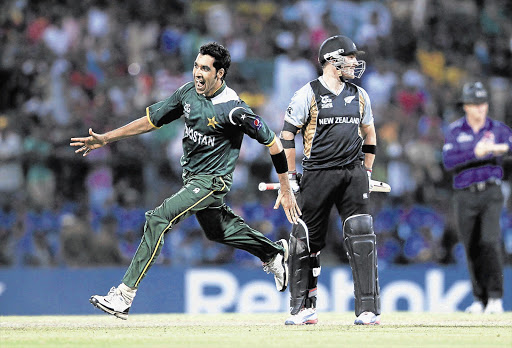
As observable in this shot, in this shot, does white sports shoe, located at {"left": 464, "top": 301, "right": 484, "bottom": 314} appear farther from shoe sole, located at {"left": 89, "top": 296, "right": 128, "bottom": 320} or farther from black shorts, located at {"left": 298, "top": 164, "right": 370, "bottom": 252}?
shoe sole, located at {"left": 89, "top": 296, "right": 128, "bottom": 320}

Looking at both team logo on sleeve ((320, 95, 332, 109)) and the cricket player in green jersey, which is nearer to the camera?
the cricket player in green jersey

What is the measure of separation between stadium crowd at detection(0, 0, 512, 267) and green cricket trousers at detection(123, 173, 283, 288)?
5631 millimetres

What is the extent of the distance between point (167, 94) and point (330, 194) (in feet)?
25.3

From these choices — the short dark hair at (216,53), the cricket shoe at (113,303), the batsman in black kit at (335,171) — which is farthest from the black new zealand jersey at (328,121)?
the cricket shoe at (113,303)

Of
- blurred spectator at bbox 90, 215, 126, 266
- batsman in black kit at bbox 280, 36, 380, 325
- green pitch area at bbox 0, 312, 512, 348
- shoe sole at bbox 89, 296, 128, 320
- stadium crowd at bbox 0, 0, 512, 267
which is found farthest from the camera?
stadium crowd at bbox 0, 0, 512, 267

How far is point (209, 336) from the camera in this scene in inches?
304

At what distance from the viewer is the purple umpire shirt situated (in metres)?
12.1

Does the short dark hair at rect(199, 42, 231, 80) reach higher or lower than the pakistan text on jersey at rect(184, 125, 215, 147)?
higher

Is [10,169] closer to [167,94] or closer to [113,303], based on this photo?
[167,94]

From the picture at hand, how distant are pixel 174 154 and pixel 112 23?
3627 mm

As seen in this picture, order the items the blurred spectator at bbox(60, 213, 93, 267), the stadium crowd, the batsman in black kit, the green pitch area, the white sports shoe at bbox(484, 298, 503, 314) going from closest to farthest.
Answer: the green pitch area < the batsman in black kit < the white sports shoe at bbox(484, 298, 503, 314) < the blurred spectator at bbox(60, 213, 93, 267) < the stadium crowd

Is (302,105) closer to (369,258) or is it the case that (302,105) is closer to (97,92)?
(369,258)

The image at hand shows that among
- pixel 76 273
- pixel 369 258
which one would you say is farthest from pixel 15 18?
pixel 369 258

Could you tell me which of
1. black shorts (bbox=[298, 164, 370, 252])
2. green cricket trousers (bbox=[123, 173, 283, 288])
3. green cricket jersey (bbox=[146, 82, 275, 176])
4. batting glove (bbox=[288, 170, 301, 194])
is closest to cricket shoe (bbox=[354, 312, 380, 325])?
black shorts (bbox=[298, 164, 370, 252])
